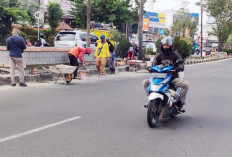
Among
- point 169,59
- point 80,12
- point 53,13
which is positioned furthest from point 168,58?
Result: point 80,12

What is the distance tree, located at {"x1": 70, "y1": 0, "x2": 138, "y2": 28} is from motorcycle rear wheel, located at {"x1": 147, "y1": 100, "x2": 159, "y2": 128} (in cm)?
3267

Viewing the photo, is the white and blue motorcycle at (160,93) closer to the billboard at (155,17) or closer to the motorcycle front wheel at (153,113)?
the motorcycle front wheel at (153,113)

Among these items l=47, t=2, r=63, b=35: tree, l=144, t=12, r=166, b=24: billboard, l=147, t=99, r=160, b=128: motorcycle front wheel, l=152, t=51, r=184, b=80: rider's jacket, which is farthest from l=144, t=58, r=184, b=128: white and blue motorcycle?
l=144, t=12, r=166, b=24: billboard

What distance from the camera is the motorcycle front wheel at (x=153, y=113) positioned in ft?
19.8

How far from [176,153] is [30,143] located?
6.90ft

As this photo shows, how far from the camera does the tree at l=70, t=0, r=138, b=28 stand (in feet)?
126

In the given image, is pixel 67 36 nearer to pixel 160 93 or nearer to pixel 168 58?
pixel 168 58

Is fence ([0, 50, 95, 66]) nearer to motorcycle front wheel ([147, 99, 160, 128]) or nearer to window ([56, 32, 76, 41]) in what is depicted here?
window ([56, 32, 76, 41])

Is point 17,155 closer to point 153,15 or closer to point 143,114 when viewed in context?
point 143,114

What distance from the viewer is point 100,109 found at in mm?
7801

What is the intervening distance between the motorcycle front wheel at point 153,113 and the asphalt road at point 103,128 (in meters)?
0.13

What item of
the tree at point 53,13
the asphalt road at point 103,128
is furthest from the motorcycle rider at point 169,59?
the tree at point 53,13

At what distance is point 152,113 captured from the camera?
6227 millimetres

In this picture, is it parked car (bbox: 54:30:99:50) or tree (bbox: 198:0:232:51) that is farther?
tree (bbox: 198:0:232:51)
